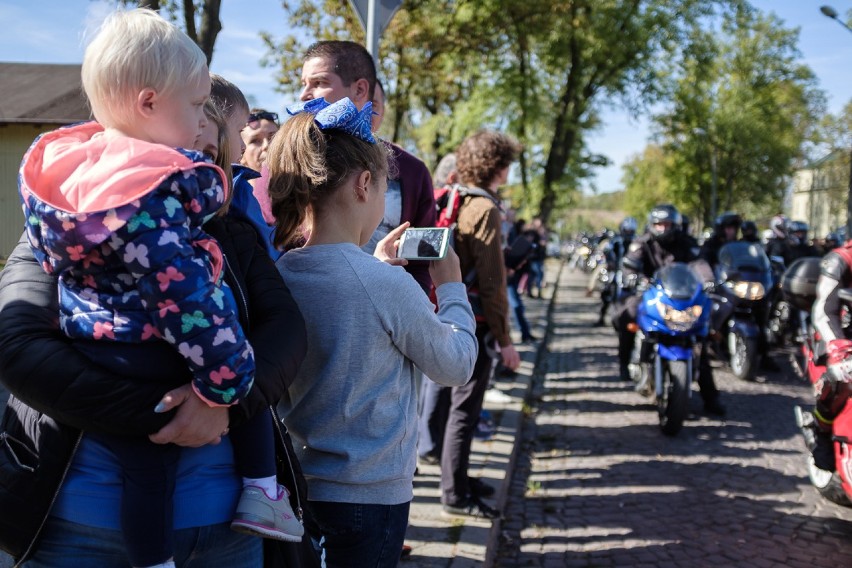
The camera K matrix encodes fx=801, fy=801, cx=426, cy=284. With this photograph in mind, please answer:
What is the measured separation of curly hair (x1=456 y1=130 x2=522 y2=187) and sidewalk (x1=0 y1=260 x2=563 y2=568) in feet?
6.04

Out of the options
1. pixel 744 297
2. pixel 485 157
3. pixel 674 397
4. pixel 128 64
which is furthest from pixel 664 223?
pixel 128 64

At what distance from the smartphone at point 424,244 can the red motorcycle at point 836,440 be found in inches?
118

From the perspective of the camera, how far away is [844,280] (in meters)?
4.51

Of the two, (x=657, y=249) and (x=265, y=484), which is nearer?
(x=265, y=484)

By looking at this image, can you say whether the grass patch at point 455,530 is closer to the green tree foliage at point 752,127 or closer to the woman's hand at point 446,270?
the woman's hand at point 446,270

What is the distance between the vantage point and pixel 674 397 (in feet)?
20.9

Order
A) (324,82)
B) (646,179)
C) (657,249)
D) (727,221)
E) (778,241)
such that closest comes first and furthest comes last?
(324,82), (657,249), (727,221), (778,241), (646,179)

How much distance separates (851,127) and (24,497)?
2043 inches

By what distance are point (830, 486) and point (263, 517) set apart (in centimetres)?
435

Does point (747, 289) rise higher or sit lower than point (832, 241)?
lower

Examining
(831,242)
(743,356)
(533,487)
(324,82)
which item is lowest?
(533,487)

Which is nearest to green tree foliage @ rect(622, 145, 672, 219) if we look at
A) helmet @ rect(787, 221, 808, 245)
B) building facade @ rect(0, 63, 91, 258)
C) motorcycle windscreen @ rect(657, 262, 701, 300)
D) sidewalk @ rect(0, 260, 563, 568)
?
helmet @ rect(787, 221, 808, 245)

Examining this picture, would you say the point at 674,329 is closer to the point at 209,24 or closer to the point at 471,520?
the point at 471,520

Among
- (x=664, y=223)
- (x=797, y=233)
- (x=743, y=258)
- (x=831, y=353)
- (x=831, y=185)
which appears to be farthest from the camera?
(x=831, y=185)
